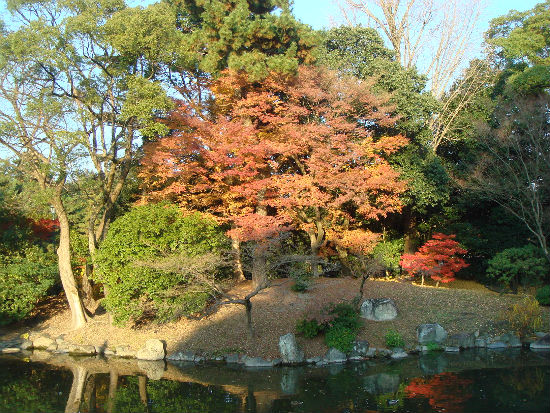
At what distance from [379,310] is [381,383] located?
120 inches

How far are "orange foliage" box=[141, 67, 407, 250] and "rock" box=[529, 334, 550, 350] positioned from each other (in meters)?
4.93

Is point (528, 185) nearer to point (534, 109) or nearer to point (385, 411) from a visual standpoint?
point (534, 109)

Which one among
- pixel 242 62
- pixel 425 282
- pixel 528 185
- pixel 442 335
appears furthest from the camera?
pixel 425 282

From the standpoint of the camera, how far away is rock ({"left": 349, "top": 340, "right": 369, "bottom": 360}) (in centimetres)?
948

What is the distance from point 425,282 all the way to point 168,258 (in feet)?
30.4

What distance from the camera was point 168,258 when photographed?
34.5ft

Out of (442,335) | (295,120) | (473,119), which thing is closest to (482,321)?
(442,335)

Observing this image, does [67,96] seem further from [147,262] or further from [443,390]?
[443,390]

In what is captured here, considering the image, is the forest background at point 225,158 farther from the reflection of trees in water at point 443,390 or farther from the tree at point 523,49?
the reflection of trees in water at point 443,390

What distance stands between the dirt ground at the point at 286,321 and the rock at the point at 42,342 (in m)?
0.39

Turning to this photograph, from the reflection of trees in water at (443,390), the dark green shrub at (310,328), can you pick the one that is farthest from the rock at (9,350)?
the reflection of trees in water at (443,390)

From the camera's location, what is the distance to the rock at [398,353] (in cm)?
957

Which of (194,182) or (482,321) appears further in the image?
(194,182)

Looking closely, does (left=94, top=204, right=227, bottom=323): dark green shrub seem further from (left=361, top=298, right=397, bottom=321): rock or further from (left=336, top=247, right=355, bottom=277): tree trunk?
(left=336, top=247, right=355, bottom=277): tree trunk
